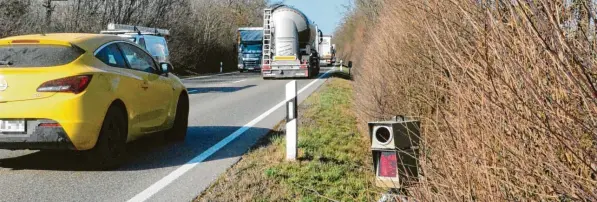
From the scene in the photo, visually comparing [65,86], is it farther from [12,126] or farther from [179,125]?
[179,125]

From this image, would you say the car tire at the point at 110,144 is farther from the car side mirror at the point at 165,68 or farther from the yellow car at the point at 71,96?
the car side mirror at the point at 165,68

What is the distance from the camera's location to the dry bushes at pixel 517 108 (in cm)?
253

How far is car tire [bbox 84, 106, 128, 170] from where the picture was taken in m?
6.69

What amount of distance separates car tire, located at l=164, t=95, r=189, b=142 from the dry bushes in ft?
17.4

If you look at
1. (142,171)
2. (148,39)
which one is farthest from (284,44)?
(142,171)

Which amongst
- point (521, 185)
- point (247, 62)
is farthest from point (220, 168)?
point (247, 62)

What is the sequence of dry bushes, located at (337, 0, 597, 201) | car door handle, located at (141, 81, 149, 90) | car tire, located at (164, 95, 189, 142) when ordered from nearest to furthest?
1. dry bushes, located at (337, 0, 597, 201)
2. car door handle, located at (141, 81, 149, 90)
3. car tire, located at (164, 95, 189, 142)

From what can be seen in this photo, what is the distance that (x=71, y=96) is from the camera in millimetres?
6363

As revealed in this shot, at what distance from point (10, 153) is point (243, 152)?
282 centimetres

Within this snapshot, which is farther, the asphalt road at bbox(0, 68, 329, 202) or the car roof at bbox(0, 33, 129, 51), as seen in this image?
the car roof at bbox(0, 33, 129, 51)

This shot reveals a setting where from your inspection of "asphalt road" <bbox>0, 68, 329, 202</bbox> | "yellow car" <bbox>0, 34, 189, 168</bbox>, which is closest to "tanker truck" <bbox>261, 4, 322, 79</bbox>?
"asphalt road" <bbox>0, 68, 329, 202</bbox>

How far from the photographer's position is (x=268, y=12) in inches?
1198

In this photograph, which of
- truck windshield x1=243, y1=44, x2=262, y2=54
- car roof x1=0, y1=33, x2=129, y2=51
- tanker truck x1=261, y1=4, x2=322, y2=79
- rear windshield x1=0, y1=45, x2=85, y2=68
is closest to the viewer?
rear windshield x1=0, y1=45, x2=85, y2=68

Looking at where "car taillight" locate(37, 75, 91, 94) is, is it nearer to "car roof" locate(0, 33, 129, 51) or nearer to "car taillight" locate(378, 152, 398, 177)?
"car roof" locate(0, 33, 129, 51)
